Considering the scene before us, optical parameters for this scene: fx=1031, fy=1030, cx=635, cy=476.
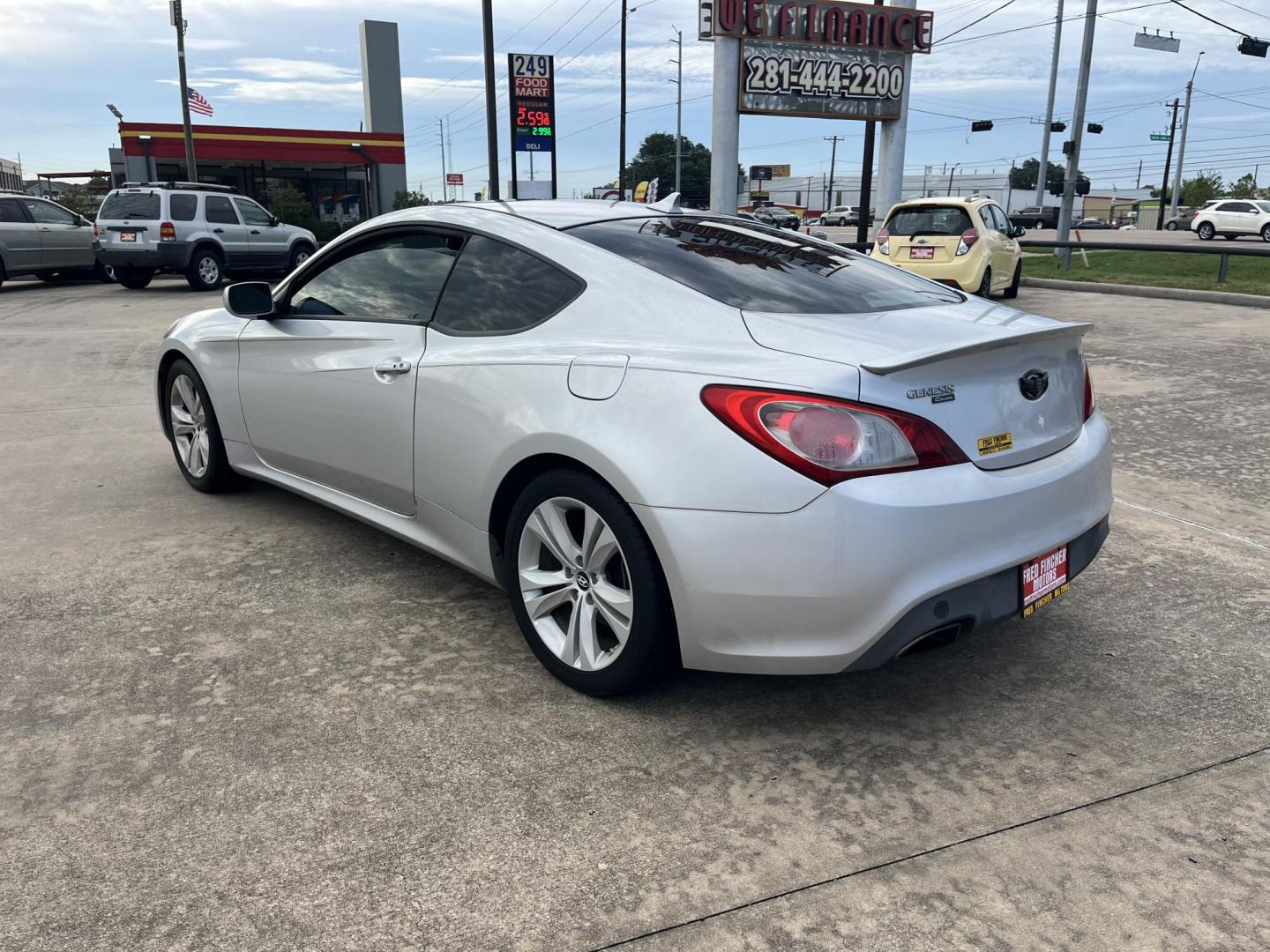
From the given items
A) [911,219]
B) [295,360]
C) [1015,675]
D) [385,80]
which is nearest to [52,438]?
Result: [295,360]

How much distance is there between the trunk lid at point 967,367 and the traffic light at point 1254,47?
3118cm

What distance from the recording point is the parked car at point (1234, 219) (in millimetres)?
39344

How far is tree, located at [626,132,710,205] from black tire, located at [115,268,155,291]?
314 ft

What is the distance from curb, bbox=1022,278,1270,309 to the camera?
47.5ft

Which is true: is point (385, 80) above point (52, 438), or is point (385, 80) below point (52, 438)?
above

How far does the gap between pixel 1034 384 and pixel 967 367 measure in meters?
0.33

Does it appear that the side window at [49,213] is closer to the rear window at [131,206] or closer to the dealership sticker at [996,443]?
the rear window at [131,206]

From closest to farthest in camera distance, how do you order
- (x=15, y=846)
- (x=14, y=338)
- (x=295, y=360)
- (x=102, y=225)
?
(x=15, y=846) < (x=295, y=360) < (x=14, y=338) < (x=102, y=225)

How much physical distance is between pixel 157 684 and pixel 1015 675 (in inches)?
108

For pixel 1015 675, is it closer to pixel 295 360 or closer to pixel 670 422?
pixel 670 422

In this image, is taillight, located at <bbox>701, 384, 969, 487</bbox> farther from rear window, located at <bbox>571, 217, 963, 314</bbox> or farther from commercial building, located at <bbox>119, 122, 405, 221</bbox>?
commercial building, located at <bbox>119, 122, 405, 221</bbox>

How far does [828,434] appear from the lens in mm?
2604

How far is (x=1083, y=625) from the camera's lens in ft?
12.2

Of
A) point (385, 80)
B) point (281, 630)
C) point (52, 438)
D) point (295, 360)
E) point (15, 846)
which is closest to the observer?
point (15, 846)
